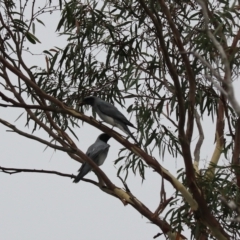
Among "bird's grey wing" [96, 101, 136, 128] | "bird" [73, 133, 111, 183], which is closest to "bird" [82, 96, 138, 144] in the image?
"bird's grey wing" [96, 101, 136, 128]

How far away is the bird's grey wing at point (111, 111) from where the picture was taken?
5109 millimetres

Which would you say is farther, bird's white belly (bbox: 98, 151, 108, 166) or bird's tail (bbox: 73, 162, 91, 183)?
bird's white belly (bbox: 98, 151, 108, 166)

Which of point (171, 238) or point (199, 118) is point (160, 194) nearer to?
point (171, 238)

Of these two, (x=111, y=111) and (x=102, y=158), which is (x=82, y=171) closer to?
(x=111, y=111)

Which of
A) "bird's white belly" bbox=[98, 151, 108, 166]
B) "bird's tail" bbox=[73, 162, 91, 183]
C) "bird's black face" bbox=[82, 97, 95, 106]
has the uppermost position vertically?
"bird's black face" bbox=[82, 97, 95, 106]

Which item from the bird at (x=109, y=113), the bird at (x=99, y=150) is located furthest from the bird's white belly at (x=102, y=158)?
the bird at (x=109, y=113)

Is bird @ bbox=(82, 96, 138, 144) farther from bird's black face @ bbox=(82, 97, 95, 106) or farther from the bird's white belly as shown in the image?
the bird's white belly

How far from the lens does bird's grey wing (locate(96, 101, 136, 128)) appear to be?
16.8ft

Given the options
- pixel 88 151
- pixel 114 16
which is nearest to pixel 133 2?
pixel 114 16

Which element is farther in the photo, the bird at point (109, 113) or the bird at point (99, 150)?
the bird at point (99, 150)

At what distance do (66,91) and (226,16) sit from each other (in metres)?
1.52

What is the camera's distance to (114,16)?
5230 mm

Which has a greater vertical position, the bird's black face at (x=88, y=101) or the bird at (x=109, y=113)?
the bird's black face at (x=88, y=101)

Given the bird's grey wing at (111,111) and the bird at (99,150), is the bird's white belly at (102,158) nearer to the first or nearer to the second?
the bird at (99,150)
